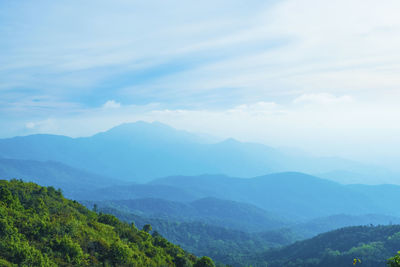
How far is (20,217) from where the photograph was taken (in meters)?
35.1

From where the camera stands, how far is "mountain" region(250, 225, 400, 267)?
12812cm

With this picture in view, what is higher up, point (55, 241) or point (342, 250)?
point (55, 241)

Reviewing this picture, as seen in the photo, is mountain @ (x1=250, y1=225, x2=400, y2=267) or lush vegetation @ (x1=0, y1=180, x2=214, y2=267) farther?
mountain @ (x1=250, y1=225, x2=400, y2=267)

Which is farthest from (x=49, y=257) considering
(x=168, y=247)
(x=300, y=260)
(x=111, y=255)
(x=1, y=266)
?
(x=300, y=260)

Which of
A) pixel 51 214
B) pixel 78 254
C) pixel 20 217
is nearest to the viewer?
pixel 78 254

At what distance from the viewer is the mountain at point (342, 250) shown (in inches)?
5044

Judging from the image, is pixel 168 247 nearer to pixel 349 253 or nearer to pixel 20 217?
pixel 20 217

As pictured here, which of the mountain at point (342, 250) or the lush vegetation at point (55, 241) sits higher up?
the lush vegetation at point (55, 241)

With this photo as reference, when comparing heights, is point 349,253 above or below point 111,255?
below

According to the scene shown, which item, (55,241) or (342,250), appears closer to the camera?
(55,241)

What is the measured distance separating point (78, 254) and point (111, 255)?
533 centimetres

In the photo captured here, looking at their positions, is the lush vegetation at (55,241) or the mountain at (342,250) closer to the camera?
the lush vegetation at (55,241)

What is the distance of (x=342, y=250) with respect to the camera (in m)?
150

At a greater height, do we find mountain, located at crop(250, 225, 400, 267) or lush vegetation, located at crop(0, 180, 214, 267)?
lush vegetation, located at crop(0, 180, 214, 267)
